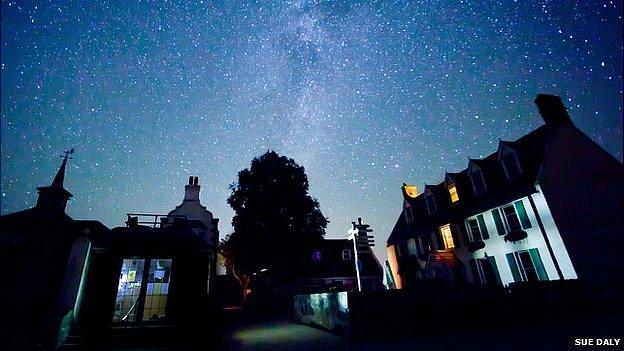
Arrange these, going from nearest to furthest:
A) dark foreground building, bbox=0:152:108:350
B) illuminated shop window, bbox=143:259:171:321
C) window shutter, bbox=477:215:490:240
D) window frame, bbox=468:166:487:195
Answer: dark foreground building, bbox=0:152:108:350 < illuminated shop window, bbox=143:259:171:321 < window shutter, bbox=477:215:490:240 < window frame, bbox=468:166:487:195

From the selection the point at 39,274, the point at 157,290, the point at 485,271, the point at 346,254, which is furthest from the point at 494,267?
the point at 39,274

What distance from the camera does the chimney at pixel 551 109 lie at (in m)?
18.8

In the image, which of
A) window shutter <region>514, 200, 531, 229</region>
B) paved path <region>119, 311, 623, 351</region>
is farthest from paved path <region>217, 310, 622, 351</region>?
window shutter <region>514, 200, 531, 229</region>

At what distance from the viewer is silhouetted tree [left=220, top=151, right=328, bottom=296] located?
83.5 ft

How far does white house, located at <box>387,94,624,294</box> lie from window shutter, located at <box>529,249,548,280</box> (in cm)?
5

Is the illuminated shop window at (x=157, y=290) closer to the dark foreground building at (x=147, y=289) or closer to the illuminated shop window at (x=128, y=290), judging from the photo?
the dark foreground building at (x=147, y=289)

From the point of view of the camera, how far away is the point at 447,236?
2270cm

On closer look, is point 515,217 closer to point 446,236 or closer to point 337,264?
point 446,236

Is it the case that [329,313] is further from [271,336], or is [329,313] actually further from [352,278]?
[352,278]

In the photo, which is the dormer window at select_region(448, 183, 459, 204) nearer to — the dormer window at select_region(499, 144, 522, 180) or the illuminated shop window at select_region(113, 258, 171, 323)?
the dormer window at select_region(499, 144, 522, 180)

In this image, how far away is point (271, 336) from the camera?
1265 centimetres

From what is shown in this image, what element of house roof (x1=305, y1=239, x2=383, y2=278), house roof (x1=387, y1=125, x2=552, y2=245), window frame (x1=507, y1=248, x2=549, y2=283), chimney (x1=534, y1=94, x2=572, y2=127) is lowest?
window frame (x1=507, y1=248, x2=549, y2=283)

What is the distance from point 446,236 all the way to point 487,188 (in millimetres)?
5209

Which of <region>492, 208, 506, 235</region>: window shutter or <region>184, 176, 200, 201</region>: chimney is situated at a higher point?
<region>184, 176, 200, 201</region>: chimney
